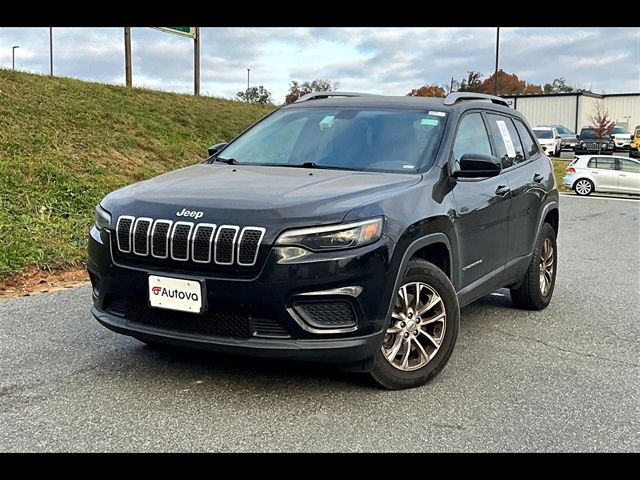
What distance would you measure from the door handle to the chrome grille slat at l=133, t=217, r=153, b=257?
2.57m

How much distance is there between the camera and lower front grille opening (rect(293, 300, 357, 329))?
140 inches

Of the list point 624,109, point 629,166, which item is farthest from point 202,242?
point 624,109

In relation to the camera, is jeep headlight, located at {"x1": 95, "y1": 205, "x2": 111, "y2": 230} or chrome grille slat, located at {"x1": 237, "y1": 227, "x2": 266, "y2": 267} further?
jeep headlight, located at {"x1": 95, "y1": 205, "x2": 111, "y2": 230}

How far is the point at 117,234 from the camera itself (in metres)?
3.83

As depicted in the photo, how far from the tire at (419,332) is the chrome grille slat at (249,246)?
0.82 metres

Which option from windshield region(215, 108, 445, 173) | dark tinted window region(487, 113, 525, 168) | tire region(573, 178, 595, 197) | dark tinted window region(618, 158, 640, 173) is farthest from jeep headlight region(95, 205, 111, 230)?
dark tinted window region(618, 158, 640, 173)

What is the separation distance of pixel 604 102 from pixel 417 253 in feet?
194

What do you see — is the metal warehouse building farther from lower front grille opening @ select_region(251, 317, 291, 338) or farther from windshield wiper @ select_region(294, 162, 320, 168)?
lower front grille opening @ select_region(251, 317, 291, 338)

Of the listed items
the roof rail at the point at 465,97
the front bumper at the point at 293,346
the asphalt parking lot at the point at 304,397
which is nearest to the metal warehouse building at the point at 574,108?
the roof rail at the point at 465,97

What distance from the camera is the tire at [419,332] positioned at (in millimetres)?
3924

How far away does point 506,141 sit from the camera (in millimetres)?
5688

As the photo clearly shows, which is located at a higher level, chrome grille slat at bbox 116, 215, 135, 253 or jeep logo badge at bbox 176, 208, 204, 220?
jeep logo badge at bbox 176, 208, 204, 220

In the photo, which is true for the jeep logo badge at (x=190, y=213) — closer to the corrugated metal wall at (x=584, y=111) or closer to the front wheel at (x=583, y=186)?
the front wheel at (x=583, y=186)

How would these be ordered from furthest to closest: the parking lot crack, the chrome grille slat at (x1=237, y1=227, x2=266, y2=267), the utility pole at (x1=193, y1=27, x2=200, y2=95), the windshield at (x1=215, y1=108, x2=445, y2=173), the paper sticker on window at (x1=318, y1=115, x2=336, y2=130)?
the utility pole at (x1=193, y1=27, x2=200, y2=95), the paper sticker on window at (x1=318, y1=115, x2=336, y2=130), the parking lot crack, the windshield at (x1=215, y1=108, x2=445, y2=173), the chrome grille slat at (x1=237, y1=227, x2=266, y2=267)
